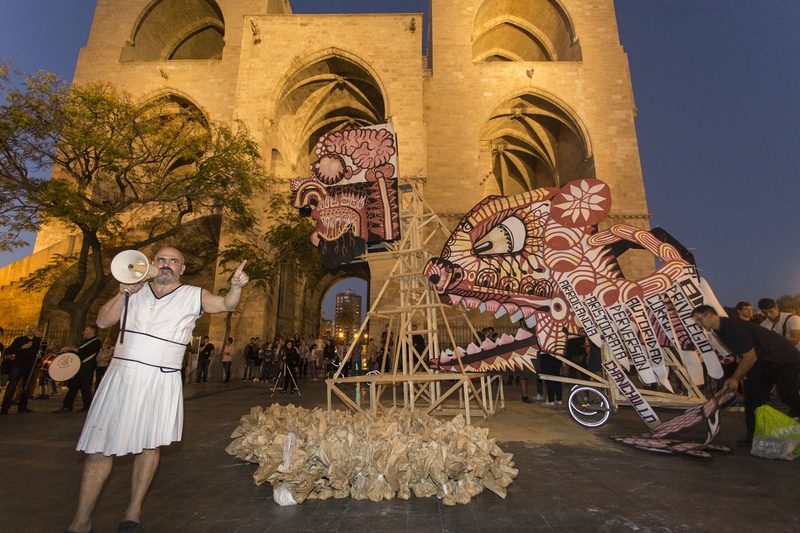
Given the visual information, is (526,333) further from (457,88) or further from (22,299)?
(22,299)

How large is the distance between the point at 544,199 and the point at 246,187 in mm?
10169

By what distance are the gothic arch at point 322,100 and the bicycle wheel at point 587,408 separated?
48.2 ft

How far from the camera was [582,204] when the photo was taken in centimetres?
529

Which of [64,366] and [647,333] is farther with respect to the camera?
[64,366]

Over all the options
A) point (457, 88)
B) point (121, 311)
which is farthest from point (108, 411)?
point (457, 88)

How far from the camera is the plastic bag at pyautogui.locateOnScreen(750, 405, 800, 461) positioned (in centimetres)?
382

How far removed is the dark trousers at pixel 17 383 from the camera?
672 cm

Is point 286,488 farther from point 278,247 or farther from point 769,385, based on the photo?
point 278,247

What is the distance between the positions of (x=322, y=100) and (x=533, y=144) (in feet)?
42.1

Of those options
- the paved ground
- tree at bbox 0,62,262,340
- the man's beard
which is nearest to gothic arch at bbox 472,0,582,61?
tree at bbox 0,62,262,340

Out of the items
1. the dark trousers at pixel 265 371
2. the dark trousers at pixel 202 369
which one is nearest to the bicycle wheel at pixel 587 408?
the dark trousers at pixel 265 371

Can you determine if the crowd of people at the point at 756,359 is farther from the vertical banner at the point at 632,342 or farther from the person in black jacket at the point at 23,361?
the person in black jacket at the point at 23,361

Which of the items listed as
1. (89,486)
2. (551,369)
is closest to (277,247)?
(551,369)

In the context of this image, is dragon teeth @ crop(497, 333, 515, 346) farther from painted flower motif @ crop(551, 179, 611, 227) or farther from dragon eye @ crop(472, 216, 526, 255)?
painted flower motif @ crop(551, 179, 611, 227)
